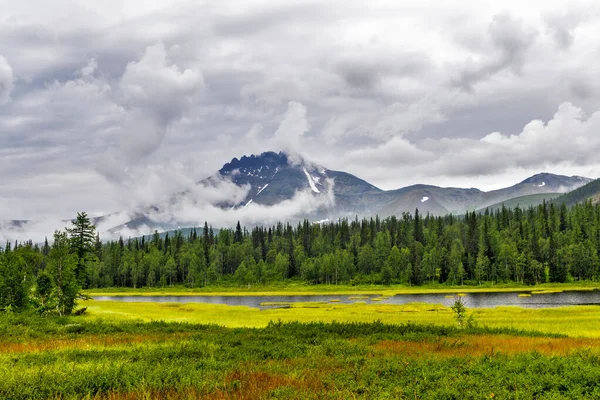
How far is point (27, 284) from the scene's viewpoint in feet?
209

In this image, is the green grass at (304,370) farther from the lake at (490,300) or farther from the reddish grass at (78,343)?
the lake at (490,300)

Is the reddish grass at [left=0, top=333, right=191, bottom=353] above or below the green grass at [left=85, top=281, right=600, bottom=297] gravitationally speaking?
above

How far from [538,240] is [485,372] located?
616 feet

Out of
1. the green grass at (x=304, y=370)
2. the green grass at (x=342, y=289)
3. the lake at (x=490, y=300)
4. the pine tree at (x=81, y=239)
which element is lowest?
the green grass at (x=342, y=289)

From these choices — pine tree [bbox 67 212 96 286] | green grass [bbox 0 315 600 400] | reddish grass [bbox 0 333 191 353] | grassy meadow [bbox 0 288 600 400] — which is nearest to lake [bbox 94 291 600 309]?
pine tree [bbox 67 212 96 286]

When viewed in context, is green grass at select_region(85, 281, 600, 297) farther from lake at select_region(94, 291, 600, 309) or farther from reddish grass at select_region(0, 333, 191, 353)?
reddish grass at select_region(0, 333, 191, 353)

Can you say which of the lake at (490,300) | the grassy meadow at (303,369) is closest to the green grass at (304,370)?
the grassy meadow at (303,369)

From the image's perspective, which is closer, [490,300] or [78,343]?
[78,343]

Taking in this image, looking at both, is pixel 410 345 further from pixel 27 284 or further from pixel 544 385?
pixel 27 284

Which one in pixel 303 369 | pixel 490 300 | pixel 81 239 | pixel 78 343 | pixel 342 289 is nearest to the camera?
pixel 303 369

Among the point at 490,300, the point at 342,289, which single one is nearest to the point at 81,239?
the point at 490,300

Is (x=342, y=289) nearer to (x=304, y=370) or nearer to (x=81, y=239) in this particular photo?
(x=81, y=239)

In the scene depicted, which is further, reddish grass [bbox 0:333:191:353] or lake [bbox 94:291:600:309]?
lake [bbox 94:291:600:309]

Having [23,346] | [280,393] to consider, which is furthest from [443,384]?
[23,346]
